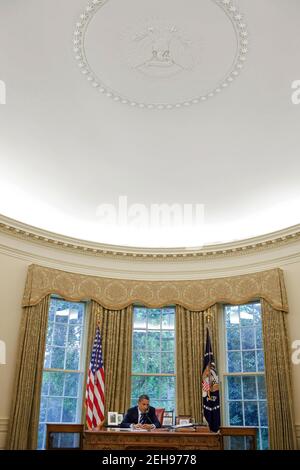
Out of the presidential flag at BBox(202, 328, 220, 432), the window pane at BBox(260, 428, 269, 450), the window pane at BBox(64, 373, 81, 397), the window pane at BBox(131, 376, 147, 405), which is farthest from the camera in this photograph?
the window pane at BBox(131, 376, 147, 405)

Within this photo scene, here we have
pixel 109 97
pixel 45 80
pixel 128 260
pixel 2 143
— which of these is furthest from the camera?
pixel 128 260

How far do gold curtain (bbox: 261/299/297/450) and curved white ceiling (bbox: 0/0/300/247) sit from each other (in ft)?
6.80

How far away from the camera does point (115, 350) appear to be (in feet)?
29.8

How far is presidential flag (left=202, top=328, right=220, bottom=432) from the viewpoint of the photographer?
8.02 metres

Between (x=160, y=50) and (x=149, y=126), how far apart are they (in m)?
1.60

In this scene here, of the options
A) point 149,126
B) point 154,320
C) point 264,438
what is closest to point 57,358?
point 154,320

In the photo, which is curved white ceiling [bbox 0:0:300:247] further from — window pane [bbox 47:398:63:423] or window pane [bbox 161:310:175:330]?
window pane [bbox 47:398:63:423]

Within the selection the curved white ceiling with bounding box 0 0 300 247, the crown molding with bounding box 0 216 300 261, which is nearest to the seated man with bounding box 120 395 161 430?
the crown molding with bounding box 0 216 300 261

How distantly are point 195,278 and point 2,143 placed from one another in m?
4.82

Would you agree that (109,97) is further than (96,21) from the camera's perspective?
Yes

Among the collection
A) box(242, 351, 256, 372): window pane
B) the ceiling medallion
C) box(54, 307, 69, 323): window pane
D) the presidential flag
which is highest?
the ceiling medallion

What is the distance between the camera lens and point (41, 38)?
588 centimetres
